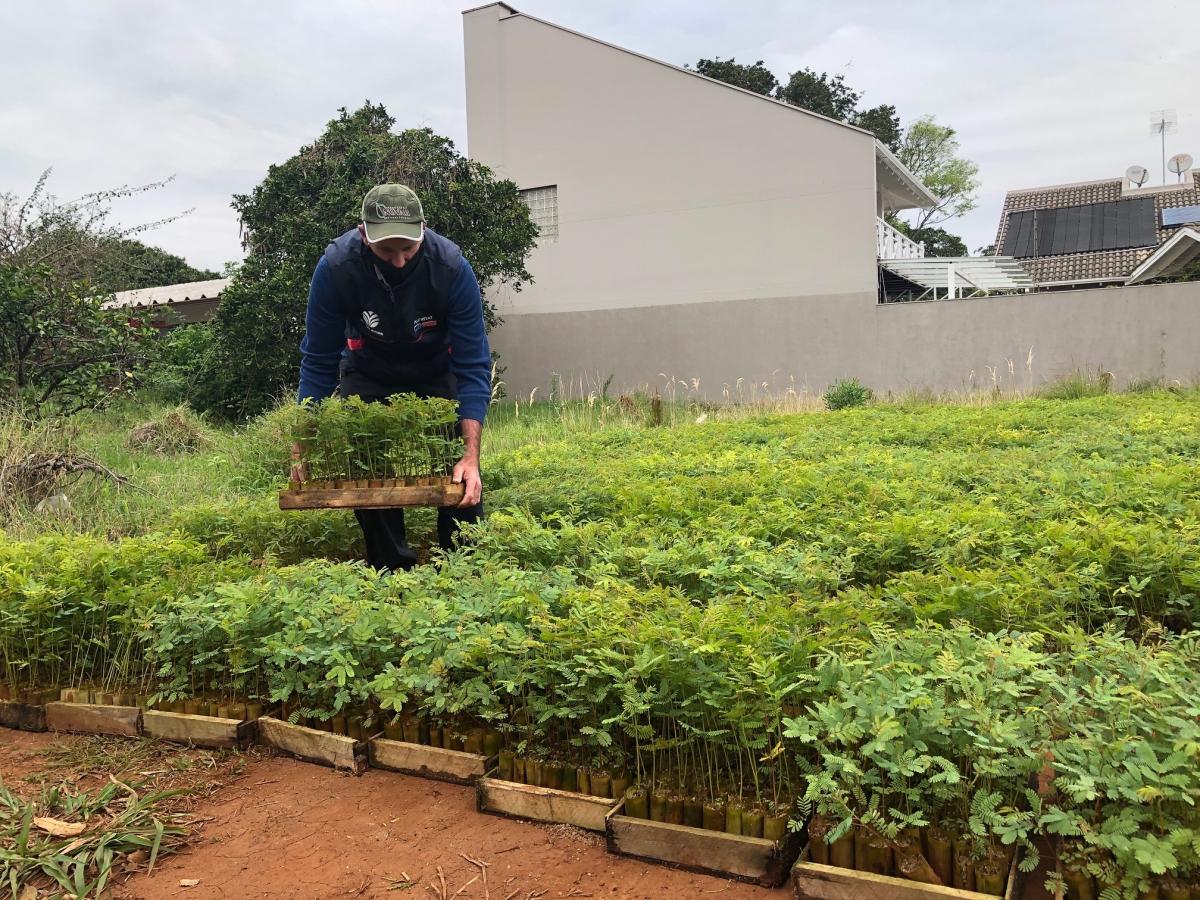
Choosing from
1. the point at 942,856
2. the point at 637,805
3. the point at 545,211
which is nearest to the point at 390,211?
the point at 637,805

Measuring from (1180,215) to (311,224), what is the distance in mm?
23847

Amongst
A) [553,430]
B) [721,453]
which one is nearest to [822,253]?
[553,430]

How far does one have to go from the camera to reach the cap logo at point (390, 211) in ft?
13.4

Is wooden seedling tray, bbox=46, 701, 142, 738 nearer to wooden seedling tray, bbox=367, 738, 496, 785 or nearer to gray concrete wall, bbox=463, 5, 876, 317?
wooden seedling tray, bbox=367, 738, 496, 785

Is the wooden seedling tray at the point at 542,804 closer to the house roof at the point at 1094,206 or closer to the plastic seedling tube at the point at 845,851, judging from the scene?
the plastic seedling tube at the point at 845,851

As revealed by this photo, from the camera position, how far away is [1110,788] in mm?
1777

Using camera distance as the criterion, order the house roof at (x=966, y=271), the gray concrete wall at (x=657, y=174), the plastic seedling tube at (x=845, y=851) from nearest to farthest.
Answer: the plastic seedling tube at (x=845, y=851) → the gray concrete wall at (x=657, y=174) → the house roof at (x=966, y=271)

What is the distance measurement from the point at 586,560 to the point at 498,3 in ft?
63.4

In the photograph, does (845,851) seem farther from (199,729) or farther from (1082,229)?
(1082,229)

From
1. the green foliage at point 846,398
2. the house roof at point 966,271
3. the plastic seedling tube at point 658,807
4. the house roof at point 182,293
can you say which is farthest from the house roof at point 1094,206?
the plastic seedling tube at point 658,807

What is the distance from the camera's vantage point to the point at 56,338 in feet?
30.9

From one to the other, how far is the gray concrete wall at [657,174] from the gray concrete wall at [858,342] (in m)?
0.47

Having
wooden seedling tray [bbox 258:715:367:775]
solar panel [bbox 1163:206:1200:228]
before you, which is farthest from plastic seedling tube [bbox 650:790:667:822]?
solar panel [bbox 1163:206:1200:228]

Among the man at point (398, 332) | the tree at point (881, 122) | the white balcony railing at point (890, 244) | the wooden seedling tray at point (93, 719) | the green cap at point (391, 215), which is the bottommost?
the wooden seedling tray at point (93, 719)
